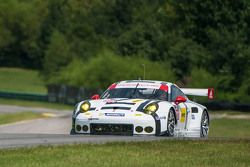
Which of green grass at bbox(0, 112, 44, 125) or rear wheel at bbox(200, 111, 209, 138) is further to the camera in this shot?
green grass at bbox(0, 112, 44, 125)

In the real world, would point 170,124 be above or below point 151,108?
below

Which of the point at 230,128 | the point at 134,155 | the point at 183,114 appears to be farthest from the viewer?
the point at 230,128

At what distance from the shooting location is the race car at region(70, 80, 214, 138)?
15438mm

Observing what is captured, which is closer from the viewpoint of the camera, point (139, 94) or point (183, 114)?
point (139, 94)

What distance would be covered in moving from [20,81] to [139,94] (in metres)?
74.2

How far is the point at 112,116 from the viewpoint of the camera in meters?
15.4

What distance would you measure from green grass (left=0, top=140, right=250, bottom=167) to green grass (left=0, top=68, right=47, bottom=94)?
207 ft

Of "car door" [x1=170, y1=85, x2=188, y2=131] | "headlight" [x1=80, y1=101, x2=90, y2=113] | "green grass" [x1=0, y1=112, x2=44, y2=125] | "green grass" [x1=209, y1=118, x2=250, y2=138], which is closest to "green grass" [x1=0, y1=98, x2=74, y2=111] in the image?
"green grass" [x1=0, y1=112, x2=44, y2=125]

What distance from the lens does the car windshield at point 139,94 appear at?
54.8 feet

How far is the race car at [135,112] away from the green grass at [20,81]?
58.6m

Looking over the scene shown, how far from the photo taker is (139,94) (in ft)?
55.1

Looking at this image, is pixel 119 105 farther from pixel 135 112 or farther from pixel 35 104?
pixel 35 104

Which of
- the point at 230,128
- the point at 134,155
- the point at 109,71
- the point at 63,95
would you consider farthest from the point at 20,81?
the point at 134,155

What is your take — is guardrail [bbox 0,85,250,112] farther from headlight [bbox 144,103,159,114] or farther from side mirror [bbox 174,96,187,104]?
headlight [bbox 144,103,159,114]
